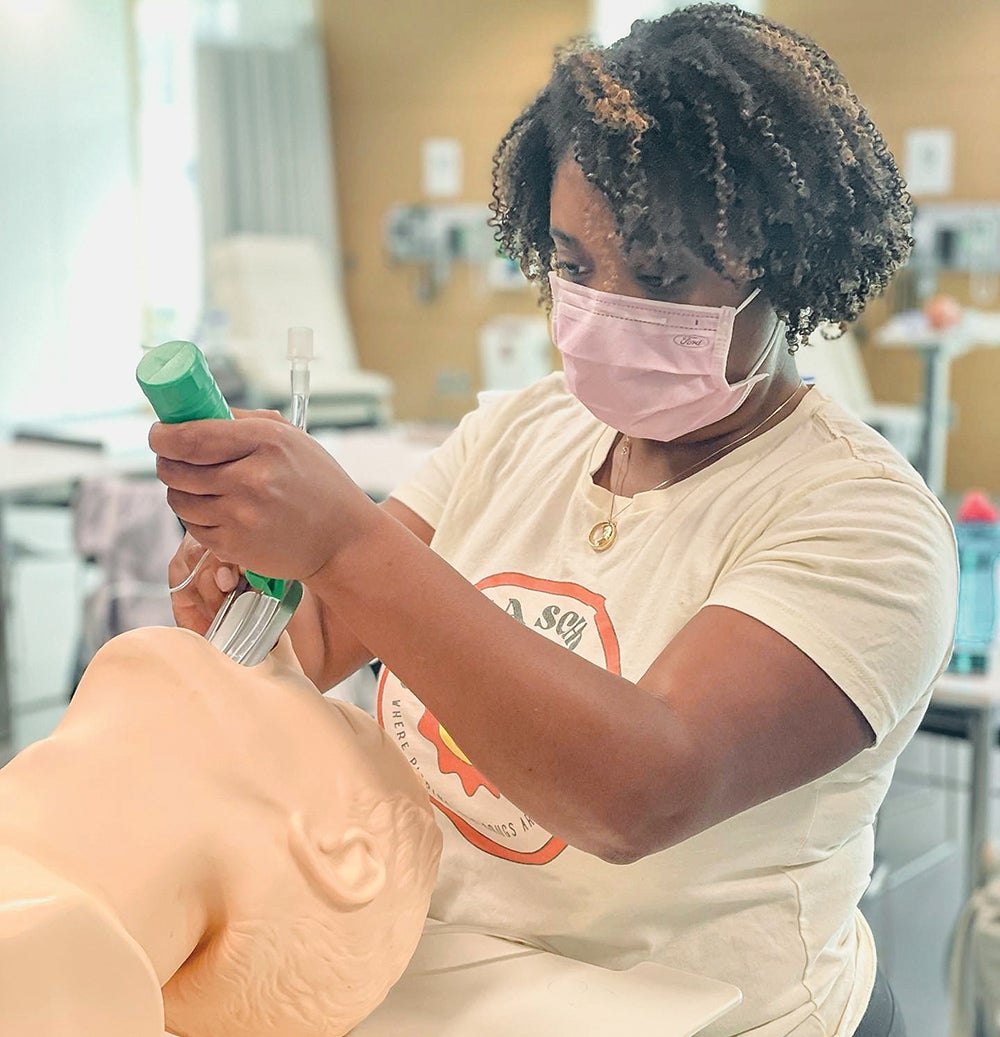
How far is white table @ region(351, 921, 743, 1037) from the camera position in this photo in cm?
92

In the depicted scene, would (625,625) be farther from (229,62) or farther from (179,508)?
(229,62)

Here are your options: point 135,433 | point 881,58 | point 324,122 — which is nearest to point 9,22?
point 324,122

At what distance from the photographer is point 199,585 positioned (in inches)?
43.6

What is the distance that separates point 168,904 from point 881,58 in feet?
21.9

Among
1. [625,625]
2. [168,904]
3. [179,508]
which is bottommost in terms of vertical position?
[168,904]

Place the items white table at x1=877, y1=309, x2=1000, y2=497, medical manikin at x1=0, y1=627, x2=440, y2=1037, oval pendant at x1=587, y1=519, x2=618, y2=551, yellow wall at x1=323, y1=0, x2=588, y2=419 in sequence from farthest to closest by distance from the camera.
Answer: yellow wall at x1=323, y1=0, x2=588, y2=419 < white table at x1=877, y1=309, x2=1000, y2=497 < oval pendant at x1=587, y1=519, x2=618, y2=551 < medical manikin at x1=0, y1=627, x2=440, y2=1037

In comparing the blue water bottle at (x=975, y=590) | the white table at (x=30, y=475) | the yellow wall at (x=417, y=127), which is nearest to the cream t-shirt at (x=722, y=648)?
the blue water bottle at (x=975, y=590)

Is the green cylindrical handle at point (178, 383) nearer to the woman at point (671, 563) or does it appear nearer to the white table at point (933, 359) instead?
the woman at point (671, 563)

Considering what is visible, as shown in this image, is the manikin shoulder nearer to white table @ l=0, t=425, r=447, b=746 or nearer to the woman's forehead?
the woman's forehead

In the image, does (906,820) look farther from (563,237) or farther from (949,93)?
(949,93)

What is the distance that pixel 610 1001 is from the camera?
949mm

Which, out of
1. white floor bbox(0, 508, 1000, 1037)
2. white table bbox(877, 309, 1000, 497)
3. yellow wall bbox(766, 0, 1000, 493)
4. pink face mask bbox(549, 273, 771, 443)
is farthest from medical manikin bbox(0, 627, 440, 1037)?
yellow wall bbox(766, 0, 1000, 493)

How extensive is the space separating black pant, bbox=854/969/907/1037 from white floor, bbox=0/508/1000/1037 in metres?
1.29

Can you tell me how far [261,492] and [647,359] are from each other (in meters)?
0.41
